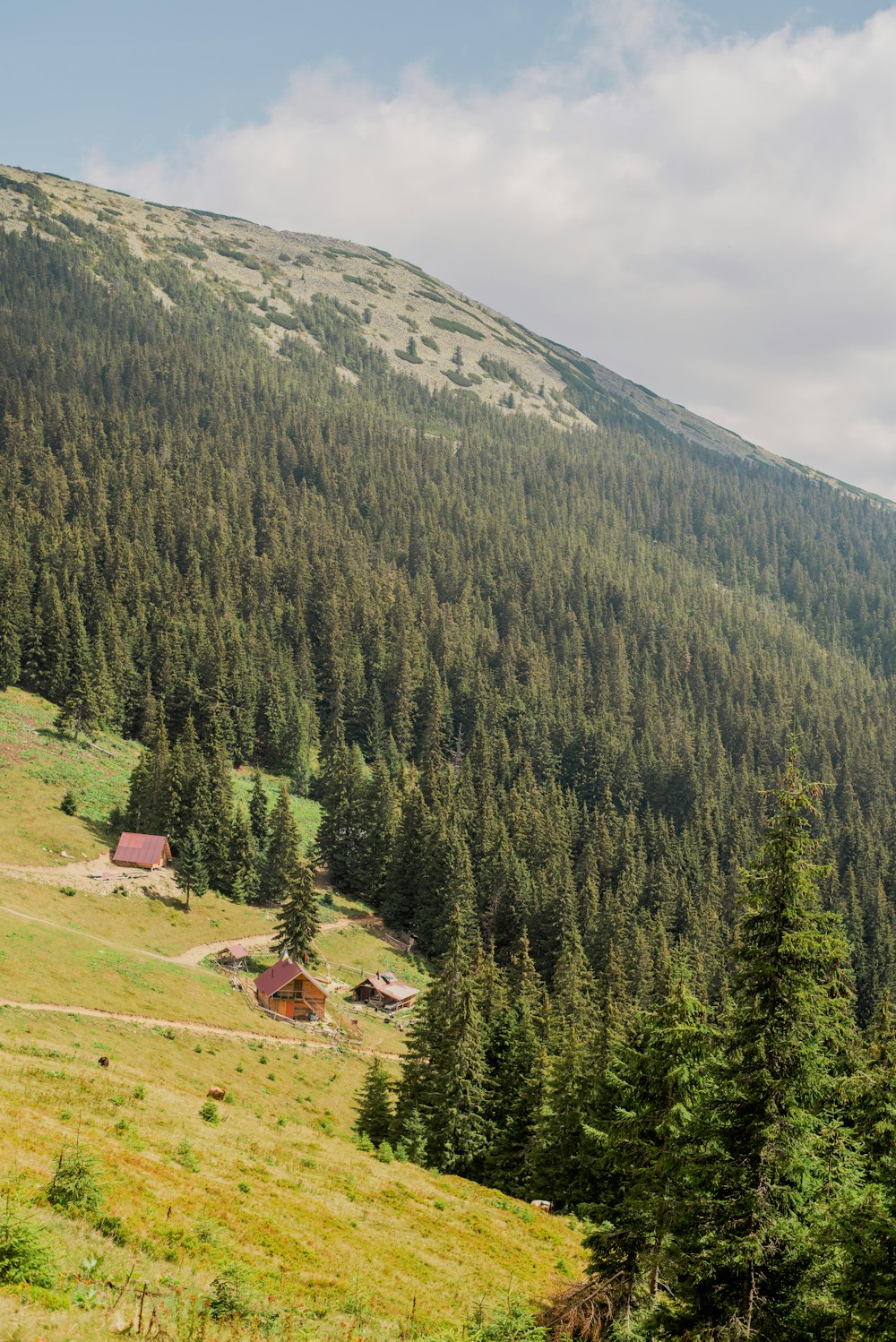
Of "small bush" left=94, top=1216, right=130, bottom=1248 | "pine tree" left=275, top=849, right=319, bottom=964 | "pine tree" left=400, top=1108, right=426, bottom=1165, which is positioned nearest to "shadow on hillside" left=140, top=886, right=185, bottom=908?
"pine tree" left=275, top=849, right=319, bottom=964

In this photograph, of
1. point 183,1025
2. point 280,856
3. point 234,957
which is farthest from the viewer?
point 280,856

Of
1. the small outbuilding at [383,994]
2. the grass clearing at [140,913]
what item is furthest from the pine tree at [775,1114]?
the small outbuilding at [383,994]

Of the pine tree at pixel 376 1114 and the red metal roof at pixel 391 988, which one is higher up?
the pine tree at pixel 376 1114

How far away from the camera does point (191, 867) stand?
3041 inches

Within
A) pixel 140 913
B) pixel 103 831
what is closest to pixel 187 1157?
pixel 140 913

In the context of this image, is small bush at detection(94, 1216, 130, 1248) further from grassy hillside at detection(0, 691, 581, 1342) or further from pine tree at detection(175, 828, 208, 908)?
pine tree at detection(175, 828, 208, 908)

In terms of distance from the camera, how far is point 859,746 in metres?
153

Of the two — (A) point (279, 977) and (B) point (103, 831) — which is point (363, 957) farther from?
(B) point (103, 831)

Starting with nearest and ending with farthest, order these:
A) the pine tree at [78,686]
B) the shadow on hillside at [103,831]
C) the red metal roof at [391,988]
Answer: the red metal roof at [391,988] → the shadow on hillside at [103,831] → the pine tree at [78,686]

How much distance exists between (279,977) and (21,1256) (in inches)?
2202

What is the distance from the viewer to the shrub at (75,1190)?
17453mm

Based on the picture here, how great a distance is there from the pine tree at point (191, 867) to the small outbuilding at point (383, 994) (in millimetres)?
18147

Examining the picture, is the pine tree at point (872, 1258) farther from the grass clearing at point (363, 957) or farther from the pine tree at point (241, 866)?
the pine tree at point (241, 866)

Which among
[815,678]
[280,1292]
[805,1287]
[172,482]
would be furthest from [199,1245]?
[815,678]
